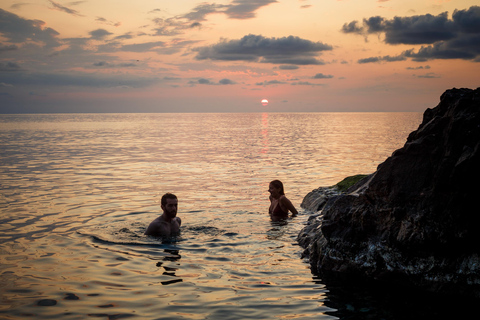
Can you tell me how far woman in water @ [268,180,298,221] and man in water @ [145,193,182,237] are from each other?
15.5 feet

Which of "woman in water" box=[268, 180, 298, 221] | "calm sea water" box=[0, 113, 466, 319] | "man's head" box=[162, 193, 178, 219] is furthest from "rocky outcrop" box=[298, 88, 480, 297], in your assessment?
"woman in water" box=[268, 180, 298, 221]

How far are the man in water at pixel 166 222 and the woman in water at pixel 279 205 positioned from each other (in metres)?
4.73

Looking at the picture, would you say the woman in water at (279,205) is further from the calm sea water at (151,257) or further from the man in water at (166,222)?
the man in water at (166,222)

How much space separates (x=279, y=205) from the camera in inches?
701

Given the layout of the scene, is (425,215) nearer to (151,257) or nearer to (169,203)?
(151,257)

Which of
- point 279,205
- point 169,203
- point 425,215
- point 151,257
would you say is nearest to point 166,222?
point 169,203

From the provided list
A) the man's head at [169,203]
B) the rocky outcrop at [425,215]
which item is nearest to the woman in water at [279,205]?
the man's head at [169,203]

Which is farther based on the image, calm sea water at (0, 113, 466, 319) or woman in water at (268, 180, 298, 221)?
woman in water at (268, 180, 298, 221)

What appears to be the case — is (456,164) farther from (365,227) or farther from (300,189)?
(300,189)

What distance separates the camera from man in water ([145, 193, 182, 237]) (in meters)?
14.1

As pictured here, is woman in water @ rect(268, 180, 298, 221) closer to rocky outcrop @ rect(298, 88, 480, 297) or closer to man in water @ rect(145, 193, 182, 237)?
man in water @ rect(145, 193, 182, 237)

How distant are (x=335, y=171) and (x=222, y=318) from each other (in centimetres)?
2643

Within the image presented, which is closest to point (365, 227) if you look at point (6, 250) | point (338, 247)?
point (338, 247)

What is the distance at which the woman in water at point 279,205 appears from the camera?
1766 centimetres
